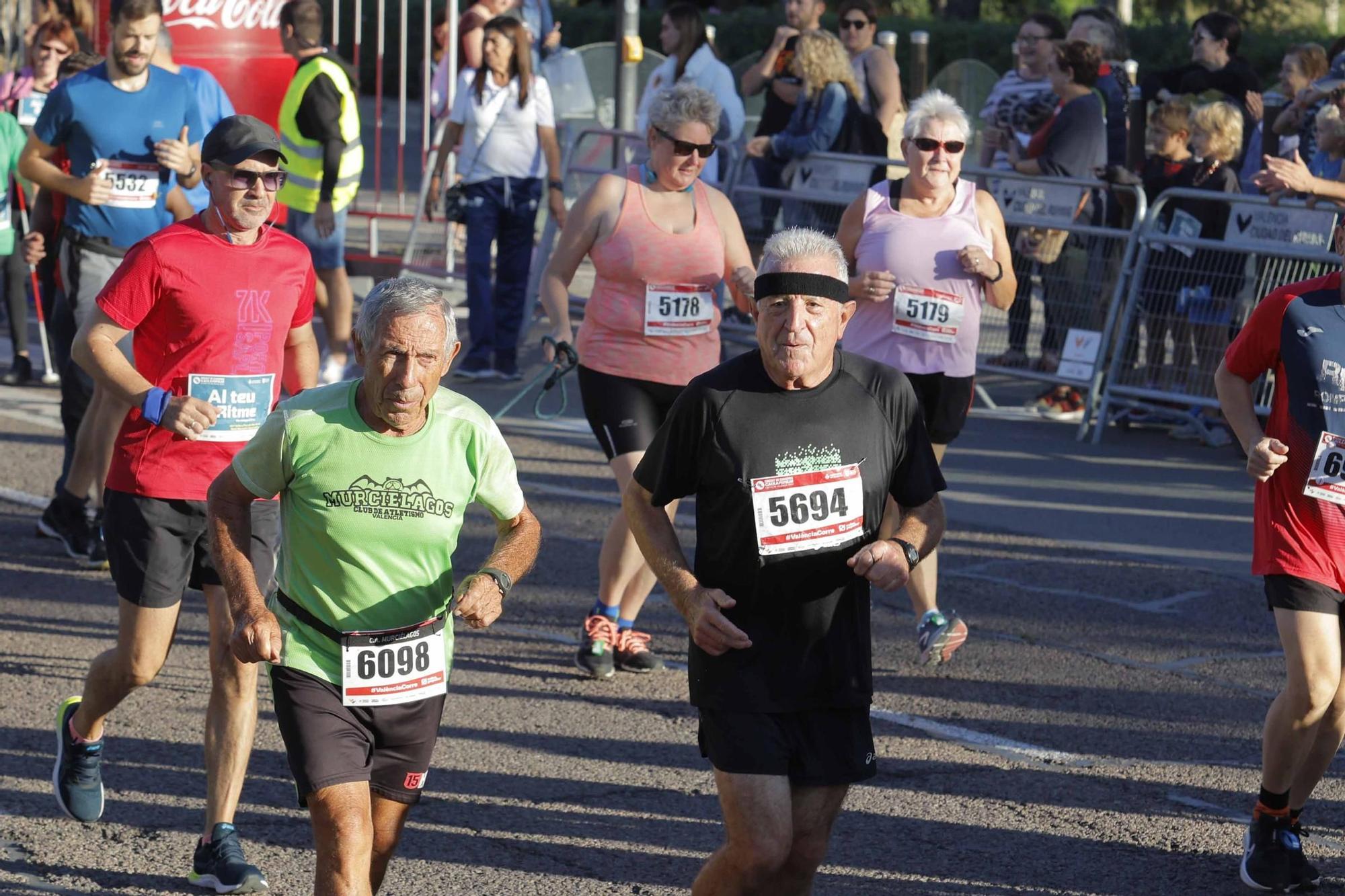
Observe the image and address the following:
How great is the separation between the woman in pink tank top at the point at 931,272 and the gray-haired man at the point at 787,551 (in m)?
2.54

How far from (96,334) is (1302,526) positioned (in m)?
3.25

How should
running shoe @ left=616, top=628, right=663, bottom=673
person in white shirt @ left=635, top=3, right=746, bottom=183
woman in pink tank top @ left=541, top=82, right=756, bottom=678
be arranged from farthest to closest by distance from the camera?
person in white shirt @ left=635, top=3, right=746, bottom=183
running shoe @ left=616, top=628, right=663, bottom=673
woman in pink tank top @ left=541, top=82, right=756, bottom=678

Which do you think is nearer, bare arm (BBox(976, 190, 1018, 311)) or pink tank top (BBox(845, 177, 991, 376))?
pink tank top (BBox(845, 177, 991, 376))

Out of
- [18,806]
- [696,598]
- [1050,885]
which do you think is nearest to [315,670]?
[696,598]

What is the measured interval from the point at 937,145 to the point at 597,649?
2.19 m

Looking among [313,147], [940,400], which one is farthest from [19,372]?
[940,400]

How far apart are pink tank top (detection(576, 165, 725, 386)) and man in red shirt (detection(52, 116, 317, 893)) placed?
164 cm

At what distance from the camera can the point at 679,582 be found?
4.02 m

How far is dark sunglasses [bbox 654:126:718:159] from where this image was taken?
6.39m

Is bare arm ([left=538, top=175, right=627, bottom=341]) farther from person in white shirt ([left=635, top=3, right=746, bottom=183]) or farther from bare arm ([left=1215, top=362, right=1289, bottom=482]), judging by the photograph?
person in white shirt ([left=635, top=3, right=746, bottom=183])

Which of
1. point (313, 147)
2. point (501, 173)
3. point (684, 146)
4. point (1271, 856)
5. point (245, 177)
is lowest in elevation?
point (1271, 856)

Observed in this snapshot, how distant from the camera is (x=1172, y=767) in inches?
231

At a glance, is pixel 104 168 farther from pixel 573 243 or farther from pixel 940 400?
pixel 940 400

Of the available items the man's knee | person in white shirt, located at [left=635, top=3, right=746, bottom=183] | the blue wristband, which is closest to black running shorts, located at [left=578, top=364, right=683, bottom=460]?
the blue wristband
